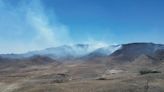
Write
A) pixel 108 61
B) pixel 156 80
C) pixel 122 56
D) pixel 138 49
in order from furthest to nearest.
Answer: pixel 138 49, pixel 122 56, pixel 108 61, pixel 156 80

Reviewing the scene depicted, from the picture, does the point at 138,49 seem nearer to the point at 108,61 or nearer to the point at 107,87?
the point at 108,61

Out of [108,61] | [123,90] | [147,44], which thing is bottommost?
[123,90]

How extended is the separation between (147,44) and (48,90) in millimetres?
153534

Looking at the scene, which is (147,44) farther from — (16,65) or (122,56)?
(16,65)

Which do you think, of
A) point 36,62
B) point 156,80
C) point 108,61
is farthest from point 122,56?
point 156,80

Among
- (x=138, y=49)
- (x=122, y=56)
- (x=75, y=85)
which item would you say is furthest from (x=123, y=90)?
(x=138, y=49)

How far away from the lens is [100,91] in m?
48.8

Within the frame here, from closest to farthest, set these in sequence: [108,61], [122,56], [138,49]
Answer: [108,61] → [122,56] → [138,49]

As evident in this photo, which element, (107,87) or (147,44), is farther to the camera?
(147,44)

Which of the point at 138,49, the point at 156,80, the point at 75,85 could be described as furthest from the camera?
the point at 138,49

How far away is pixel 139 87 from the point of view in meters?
50.7

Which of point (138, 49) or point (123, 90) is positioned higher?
point (138, 49)

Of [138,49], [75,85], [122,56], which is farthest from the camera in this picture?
[138,49]

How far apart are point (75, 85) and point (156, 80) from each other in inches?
587
